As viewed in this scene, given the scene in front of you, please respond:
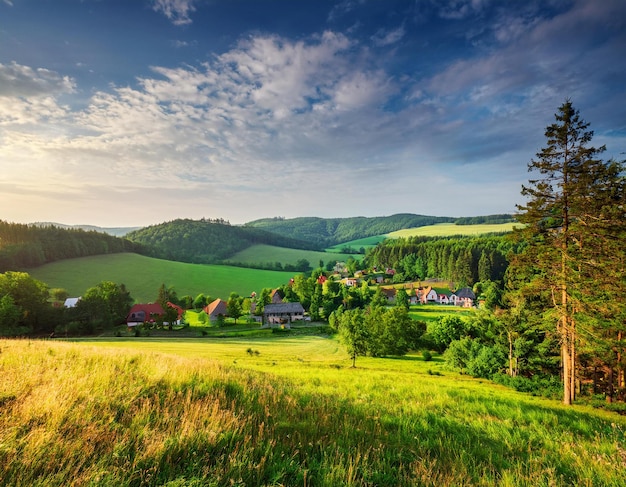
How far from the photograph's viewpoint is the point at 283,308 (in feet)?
296

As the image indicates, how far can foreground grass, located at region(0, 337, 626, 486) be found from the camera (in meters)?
4.07

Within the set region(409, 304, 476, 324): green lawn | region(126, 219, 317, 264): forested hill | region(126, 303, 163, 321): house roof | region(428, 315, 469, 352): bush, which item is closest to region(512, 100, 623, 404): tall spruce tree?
region(428, 315, 469, 352): bush

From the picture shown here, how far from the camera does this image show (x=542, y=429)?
7.43 m

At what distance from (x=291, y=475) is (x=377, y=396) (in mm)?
6759

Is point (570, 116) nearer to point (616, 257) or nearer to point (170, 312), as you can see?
point (616, 257)

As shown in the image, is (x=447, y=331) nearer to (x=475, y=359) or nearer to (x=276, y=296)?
(x=475, y=359)

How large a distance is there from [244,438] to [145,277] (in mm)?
118505

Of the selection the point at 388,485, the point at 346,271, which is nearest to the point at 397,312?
the point at 388,485

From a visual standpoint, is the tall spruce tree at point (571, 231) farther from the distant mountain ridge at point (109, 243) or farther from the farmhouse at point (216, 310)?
the farmhouse at point (216, 310)

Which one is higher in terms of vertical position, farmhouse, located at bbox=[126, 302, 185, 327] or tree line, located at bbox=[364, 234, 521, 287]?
tree line, located at bbox=[364, 234, 521, 287]

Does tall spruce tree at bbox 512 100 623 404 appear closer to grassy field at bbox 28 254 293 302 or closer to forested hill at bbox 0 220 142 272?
grassy field at bbox 28 254 293 302

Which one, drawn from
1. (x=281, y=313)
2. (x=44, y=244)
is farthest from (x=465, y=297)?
(x=44, y=244)

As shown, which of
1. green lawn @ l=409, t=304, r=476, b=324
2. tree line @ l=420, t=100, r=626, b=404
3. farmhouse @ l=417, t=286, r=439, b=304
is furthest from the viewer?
farmhouse @ l=417, t=286, r=439, b=304

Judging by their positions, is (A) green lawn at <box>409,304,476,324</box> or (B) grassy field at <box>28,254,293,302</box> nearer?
(A) green lawn at <box>409,304,476,324</box>
